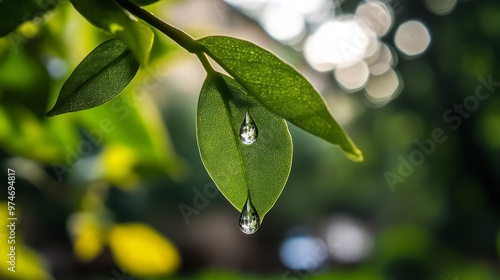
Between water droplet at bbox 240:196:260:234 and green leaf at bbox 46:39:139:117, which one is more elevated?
green leaf at bbox 46:39:139:117

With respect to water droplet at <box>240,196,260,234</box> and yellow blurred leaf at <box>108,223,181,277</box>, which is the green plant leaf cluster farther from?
yellow blurred leaf at <box>108,223,181,277</box>

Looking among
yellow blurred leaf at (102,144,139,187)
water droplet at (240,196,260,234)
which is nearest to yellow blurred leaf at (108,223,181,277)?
yellow blurred leaf at (102,144,139,187)

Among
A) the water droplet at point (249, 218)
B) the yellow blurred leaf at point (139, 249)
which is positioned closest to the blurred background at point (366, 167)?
the yellow blurred leaf at point (139, 249)

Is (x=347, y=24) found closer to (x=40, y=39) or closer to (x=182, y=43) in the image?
(x=40, y=39)

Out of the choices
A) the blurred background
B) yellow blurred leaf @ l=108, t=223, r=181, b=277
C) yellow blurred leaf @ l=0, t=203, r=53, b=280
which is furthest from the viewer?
the blurred background

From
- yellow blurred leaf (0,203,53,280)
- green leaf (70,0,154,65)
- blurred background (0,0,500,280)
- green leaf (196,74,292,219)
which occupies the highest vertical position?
green leaf (70,0,154,65)

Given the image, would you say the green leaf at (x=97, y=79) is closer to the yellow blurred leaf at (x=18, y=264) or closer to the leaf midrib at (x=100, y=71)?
the leaf midrib at (x=100, y=71)
